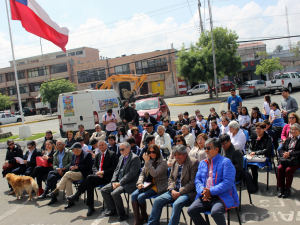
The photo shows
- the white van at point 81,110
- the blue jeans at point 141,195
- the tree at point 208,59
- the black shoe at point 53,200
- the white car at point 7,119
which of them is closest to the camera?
the blue jeans at point 141,195

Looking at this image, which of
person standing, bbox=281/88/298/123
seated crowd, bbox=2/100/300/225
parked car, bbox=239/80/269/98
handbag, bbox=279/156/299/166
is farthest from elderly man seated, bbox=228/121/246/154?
parked car, bbox=239/80/269/98

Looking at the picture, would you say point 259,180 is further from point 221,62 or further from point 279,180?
point 221,62

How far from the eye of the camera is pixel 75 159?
6.45m

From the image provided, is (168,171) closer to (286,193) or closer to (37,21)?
(286,193)

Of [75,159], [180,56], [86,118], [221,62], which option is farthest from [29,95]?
[75,159]

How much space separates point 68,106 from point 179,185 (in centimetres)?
909

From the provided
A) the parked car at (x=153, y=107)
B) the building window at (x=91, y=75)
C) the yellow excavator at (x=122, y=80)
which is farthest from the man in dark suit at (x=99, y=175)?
the building window at (x=91, y=75)

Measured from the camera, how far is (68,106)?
12367mm

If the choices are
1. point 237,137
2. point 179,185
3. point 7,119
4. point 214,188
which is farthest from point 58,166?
point 7,119

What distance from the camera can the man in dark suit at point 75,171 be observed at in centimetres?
607

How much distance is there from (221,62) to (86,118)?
63.3 feet

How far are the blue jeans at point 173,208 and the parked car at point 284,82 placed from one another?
24642 mm

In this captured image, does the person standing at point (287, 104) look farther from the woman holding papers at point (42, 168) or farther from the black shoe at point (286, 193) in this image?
the woman holding papers at point (42, 168)

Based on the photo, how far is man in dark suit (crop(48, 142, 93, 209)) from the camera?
239 inches
